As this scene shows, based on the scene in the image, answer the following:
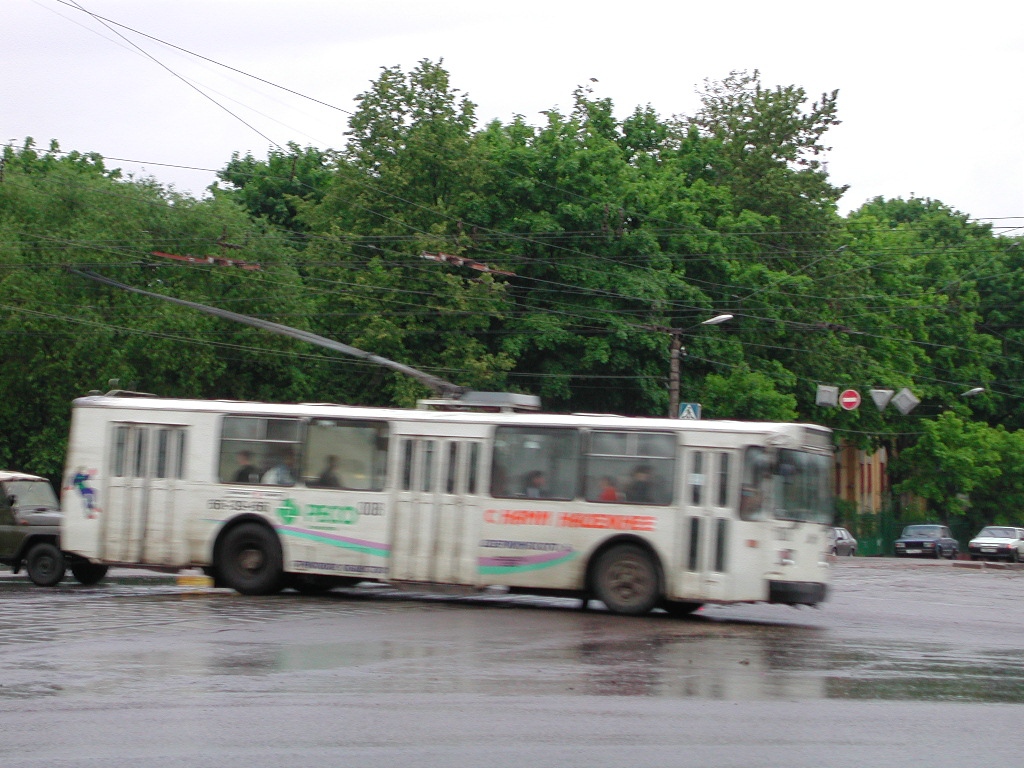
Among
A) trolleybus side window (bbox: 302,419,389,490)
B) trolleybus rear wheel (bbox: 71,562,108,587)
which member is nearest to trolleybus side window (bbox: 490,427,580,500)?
trolleybus side window (bbox: 302,419,389,490)

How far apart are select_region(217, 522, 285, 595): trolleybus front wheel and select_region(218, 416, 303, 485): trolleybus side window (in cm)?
72

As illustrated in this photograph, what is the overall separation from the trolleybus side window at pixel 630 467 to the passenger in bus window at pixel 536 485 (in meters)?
0.60

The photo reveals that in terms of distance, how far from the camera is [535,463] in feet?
62.6

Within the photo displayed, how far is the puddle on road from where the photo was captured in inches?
432

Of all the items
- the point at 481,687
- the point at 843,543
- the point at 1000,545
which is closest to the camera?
the point at 481,687

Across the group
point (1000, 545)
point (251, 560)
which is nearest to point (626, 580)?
point (251, 560)

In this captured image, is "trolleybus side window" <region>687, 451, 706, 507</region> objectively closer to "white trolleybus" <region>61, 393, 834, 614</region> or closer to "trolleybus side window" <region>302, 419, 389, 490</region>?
"white trolleybus" <region>61, 393, 834, 614</region>

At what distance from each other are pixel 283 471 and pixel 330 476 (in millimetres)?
711

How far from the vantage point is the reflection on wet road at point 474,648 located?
11.0m

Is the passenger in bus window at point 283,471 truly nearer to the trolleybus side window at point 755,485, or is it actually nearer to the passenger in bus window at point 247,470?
the passenger in bus window at point 247,470

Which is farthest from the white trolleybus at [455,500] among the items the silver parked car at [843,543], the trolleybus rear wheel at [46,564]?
the silver parked car at [843,543]

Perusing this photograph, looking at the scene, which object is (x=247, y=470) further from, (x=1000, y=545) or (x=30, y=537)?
(x=1000, y=545)

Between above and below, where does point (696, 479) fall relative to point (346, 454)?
below

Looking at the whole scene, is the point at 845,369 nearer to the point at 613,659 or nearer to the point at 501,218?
the point at 501,218
